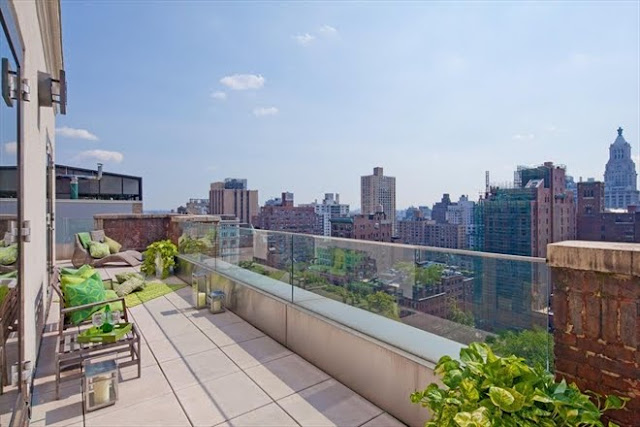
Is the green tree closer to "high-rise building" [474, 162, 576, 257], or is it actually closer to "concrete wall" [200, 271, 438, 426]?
"concrete wall" [200, 271, 438, 426]

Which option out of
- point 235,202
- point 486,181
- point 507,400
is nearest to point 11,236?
point 507,400

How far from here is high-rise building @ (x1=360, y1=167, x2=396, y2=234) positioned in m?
70.8

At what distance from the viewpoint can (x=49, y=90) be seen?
12.8 ft

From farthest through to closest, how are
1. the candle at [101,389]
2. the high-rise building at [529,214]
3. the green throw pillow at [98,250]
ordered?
the high-rise building at [529,214]
the green throw pillow at [98,250]
the candle at [101,389]

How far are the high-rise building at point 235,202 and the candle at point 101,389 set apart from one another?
50.5 m

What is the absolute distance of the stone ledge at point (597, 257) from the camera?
1.53m

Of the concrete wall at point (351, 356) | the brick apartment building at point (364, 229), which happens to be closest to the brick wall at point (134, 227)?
the concrete wall at point (351, 356)

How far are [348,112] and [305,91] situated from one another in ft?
14.1

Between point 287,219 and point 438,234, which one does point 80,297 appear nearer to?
point 438,234

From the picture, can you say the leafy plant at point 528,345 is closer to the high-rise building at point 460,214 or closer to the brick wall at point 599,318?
the brick wall at point 599,318

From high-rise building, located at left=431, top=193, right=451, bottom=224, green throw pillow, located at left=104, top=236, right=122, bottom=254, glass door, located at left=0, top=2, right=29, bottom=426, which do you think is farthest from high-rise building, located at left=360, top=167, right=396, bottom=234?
glass door, located at left=0, top=2, right=29, bottom=426

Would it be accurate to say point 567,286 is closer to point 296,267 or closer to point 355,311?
point 355,311

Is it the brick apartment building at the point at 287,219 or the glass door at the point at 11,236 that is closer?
the glass door at the point at 11,236

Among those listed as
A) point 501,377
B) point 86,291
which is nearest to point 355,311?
point 501,377
